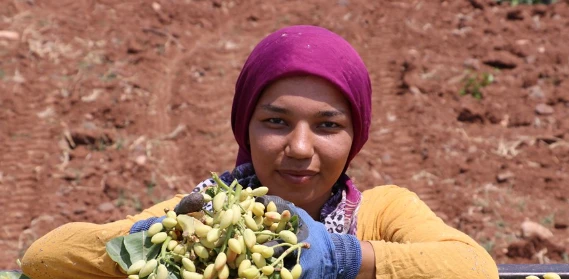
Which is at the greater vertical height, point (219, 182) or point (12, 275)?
point (219, 182)

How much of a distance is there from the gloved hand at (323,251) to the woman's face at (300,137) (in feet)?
0.80

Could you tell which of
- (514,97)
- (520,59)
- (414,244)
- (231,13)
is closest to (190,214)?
(414,244)

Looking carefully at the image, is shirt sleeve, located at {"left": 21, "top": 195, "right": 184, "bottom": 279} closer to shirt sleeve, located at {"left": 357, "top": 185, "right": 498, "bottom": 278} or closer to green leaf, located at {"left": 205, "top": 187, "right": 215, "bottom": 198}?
green leaf, located at {"left": 205, "top": 187, "right": 215, "bottom": 198}

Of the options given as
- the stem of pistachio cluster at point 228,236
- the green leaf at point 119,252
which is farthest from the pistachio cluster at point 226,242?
the green leaf at point 119,252

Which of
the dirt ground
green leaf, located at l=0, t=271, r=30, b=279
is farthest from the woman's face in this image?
the dirt ground

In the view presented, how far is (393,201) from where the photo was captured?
85.4 inches

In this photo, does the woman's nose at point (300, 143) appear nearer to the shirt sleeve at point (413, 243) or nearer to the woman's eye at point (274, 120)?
the woman's eye at point (274, 120)

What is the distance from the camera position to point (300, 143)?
198 centimetres

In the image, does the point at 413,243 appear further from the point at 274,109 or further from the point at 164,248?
the point at 164,248

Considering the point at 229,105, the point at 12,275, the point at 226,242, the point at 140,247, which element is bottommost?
the point at 229,105

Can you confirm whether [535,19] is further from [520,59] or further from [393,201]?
[393,201]

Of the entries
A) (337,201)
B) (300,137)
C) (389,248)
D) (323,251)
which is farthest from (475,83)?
(323,251)

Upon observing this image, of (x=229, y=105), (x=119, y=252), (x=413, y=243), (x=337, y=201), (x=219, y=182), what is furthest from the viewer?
(x=229, y=105)

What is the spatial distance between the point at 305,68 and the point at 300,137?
178 mm
